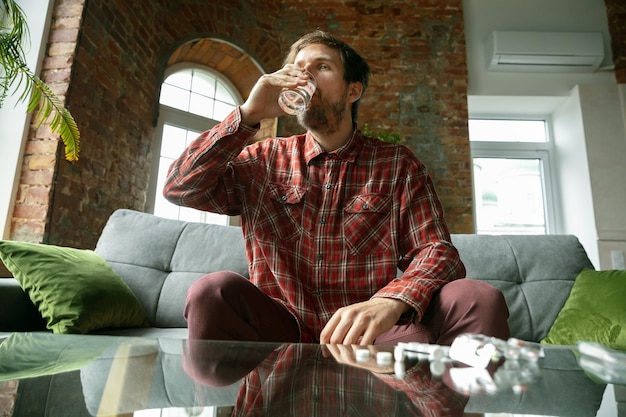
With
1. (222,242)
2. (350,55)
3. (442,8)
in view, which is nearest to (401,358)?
(350,55)

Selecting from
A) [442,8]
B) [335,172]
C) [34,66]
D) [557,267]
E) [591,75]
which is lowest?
[557,267]

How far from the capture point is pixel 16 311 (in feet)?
4.35

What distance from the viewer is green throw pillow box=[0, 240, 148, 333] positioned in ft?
4.38

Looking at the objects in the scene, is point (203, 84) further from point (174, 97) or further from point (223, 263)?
point (223, 263)

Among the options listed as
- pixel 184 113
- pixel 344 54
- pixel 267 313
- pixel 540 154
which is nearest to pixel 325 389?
pixel 267 313

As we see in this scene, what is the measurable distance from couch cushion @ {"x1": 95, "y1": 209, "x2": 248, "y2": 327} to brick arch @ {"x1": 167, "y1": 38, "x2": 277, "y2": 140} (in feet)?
6.08

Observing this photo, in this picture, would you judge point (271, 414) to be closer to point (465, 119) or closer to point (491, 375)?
point (491, 375)

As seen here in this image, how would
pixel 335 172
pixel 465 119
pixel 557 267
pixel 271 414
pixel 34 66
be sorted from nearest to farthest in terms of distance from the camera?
pixel 271 414, pixel 335 172, pixel 557 267, pixel 34 66, pixel 465 119

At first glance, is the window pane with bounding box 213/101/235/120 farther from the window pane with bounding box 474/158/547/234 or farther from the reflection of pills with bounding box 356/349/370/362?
the reflection of pills with bounding box 356/349/370/362

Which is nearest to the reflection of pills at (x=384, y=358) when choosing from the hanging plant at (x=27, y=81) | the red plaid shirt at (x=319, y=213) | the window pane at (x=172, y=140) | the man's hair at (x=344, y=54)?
the red plaid shirt at (x=319, y=213)

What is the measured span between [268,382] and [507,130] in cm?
415

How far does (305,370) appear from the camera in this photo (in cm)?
44

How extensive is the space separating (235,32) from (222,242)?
7.71ft

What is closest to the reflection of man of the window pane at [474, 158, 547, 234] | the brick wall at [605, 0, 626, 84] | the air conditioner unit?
the window pane at [474, 158, 547, 234]
